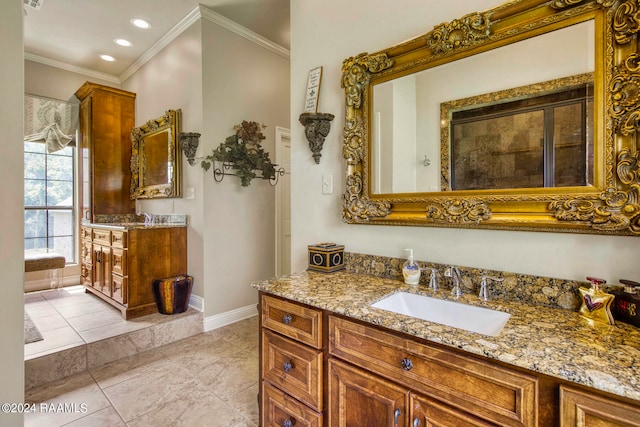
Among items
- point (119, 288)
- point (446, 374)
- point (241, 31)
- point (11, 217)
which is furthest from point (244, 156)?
point (446, 374)

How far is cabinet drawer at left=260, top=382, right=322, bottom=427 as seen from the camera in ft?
4.12

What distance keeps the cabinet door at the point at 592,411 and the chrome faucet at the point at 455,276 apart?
0.59 m

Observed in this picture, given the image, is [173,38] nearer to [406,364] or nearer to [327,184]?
[327,184]

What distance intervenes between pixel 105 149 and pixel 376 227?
3.90 m

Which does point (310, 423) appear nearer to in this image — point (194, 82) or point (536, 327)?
point (536, 327)

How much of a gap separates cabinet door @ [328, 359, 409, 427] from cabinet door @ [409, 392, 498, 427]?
0.03m

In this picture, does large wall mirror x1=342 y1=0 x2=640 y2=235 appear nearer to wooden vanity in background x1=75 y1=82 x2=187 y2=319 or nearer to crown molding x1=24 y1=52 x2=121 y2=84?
wooden vanity in background x1=75 y1=82 x2=187 y2=319

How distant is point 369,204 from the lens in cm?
170

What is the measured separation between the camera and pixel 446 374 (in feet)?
2.96

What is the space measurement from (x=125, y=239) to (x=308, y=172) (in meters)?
2.02

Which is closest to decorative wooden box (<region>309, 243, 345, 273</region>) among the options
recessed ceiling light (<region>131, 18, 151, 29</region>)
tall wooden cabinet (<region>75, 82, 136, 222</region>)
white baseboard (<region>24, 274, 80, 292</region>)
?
recessed ceiling light (<region>131, 18, 151, 29</region>)

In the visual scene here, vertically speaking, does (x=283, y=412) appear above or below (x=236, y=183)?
below

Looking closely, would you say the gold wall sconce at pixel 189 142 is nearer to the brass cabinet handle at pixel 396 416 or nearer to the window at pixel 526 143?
the window at pixel 526 143

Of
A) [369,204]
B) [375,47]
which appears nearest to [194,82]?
[375,47]
